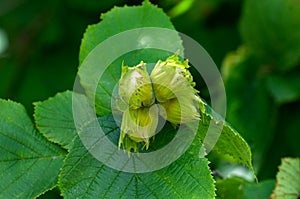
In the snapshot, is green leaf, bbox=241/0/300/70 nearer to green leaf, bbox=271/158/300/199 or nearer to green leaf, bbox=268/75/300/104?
green leaf, bbox=268/75/300/104

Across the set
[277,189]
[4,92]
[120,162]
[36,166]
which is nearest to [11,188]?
[36,166]

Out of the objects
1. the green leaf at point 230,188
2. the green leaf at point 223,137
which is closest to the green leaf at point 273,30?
the green leaf at point 230,188

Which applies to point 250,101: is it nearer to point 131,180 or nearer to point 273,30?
point 273,30

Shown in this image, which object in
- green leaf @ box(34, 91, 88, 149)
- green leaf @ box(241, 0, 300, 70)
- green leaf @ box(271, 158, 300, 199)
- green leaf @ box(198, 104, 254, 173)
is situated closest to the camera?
green leaf @ box(198, 104, 254, 173)

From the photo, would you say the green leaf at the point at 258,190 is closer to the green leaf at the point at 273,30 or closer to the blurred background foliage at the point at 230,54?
the blurred background foliage at the point at 230,54

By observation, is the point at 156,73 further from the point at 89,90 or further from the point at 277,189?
the point at 277,189

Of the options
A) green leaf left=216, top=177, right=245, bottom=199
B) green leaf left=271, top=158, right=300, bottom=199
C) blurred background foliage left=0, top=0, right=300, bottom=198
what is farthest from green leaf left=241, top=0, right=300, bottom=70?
green leaf left=216, top=177, right=245, bottom=199

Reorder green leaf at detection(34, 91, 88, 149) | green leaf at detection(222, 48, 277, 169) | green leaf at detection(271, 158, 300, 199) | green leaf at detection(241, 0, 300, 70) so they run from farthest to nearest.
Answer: green leaf at detection(241, 0, 300, 70) < green leaf at detection(222, 48, 277, 169) < green leaf at detection(271, 158, 300, 199) < green leaf at detection(34, 91, 88, 149)

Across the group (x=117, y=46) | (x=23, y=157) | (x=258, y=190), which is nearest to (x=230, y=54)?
(x=258, y=190)
